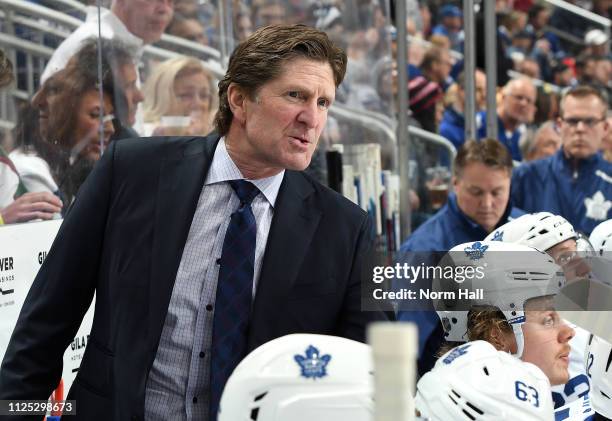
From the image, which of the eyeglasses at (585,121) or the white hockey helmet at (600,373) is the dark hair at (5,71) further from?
the eyeglasses at (585,121)

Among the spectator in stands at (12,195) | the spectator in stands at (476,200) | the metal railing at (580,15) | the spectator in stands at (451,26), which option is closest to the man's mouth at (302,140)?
the spectator in stands at (12,195)

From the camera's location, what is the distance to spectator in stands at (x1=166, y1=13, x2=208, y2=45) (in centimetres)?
485

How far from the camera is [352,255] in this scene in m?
2.86

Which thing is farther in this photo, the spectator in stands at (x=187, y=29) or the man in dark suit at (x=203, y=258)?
the spectator in stands at (x=187, y=29)

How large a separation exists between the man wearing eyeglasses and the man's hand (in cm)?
367

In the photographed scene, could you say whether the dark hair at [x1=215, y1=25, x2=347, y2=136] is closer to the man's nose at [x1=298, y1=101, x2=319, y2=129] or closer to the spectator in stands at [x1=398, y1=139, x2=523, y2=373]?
the man's nose at [x1=298, y1=101, x2=319, y2=129]

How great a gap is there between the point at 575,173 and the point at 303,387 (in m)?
5.20

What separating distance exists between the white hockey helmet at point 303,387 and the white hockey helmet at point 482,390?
0.49 m

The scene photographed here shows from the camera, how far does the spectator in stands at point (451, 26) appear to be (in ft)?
32.3

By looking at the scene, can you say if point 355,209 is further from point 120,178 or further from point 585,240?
point 585,240

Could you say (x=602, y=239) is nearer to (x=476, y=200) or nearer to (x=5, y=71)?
(x=476, y=200)

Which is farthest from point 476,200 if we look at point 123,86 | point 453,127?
point 453,127

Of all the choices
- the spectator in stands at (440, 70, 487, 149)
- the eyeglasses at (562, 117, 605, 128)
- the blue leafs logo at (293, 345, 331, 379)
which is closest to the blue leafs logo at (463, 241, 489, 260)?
the blue leafs logo at (293, 345, 331, 379)

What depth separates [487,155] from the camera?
5523 millimetres
